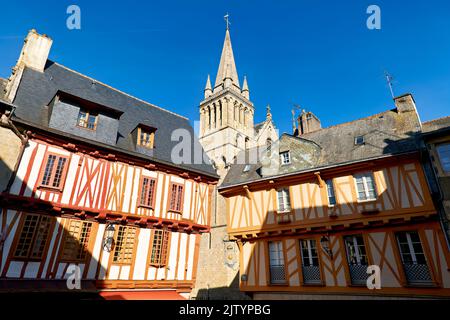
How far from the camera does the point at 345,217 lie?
10289mm

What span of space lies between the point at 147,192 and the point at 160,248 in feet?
8.02

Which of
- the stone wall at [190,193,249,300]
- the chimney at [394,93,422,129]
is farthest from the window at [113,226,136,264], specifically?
the chimney at [394,93,422,129]

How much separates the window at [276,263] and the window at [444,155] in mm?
6520

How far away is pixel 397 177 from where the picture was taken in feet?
32.5

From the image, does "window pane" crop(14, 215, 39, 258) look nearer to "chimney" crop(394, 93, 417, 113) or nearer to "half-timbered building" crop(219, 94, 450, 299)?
"half-timbered building" crop(219, 94, 450, 299)

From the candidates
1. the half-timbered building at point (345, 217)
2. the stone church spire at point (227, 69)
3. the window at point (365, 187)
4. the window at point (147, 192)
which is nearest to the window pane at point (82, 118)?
the window at point (147, 192)

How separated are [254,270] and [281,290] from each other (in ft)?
4.83

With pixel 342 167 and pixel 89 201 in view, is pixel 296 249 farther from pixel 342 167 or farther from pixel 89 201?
pixel 89 201

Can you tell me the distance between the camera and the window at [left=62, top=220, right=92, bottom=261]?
926cm

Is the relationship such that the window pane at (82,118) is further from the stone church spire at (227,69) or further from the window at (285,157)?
the stone church spire at (227,69)

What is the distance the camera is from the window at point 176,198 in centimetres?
1226
